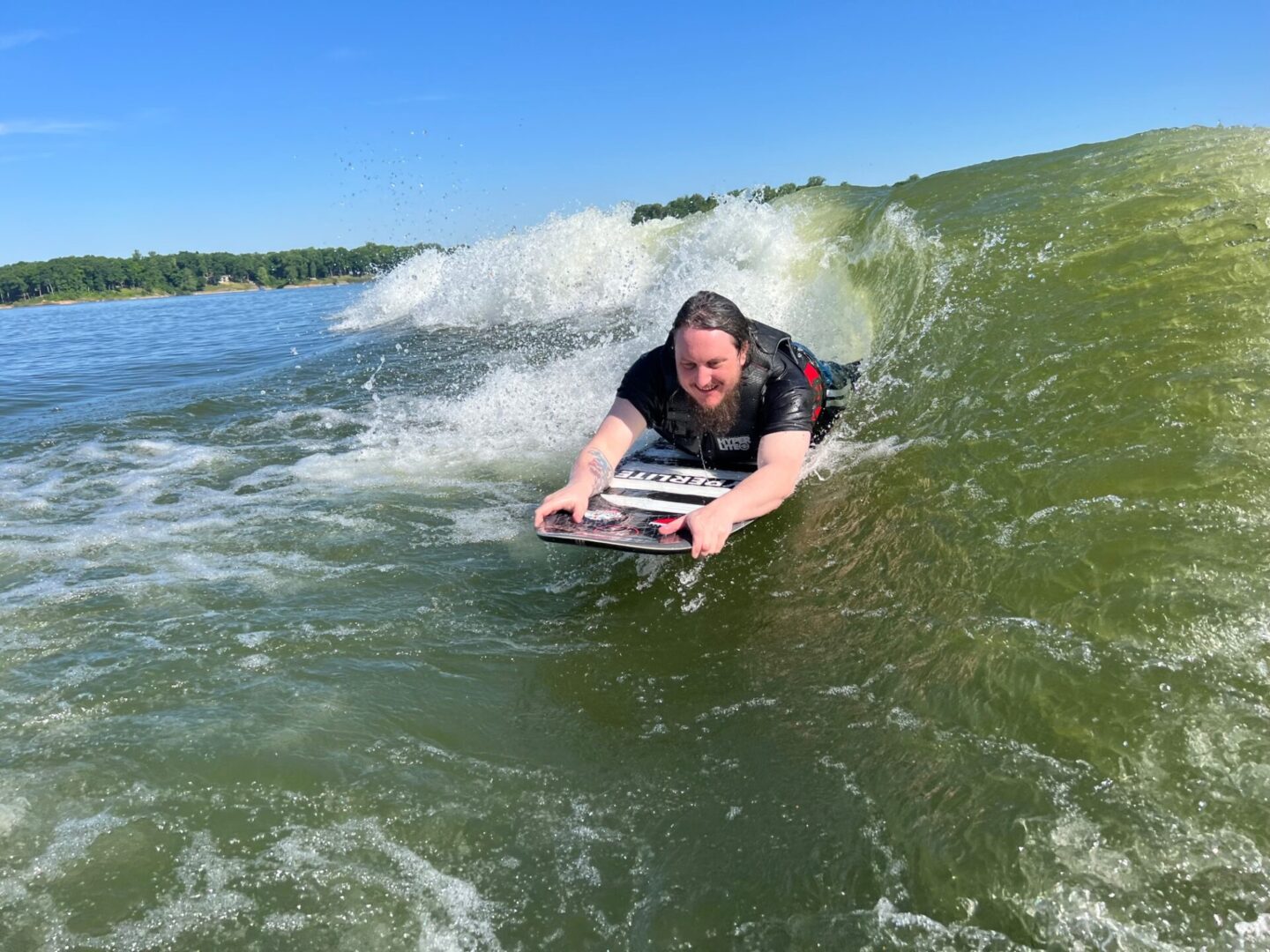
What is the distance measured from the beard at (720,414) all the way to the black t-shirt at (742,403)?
0.02 meters

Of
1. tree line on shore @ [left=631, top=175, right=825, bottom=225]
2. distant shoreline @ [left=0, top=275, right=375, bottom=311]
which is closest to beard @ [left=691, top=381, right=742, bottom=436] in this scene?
tree line on shore @ [left=631, top=175, right=825, bottom=225]

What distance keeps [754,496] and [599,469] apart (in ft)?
3.01

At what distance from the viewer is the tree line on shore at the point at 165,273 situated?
9445 cm

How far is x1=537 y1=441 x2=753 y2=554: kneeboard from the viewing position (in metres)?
3.56

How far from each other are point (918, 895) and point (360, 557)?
3484 millimetres

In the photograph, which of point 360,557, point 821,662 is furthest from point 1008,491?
point 360,557

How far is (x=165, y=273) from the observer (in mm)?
101562

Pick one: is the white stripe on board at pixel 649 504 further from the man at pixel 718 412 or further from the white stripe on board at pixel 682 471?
the white stripe on board at pixel 682 471

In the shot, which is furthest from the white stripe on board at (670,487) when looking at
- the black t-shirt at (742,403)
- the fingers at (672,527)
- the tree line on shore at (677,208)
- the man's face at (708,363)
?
the tree line on shore at (677,208)

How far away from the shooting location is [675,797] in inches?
98.4

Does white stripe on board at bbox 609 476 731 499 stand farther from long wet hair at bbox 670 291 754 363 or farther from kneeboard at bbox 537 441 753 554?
long wet hair at bbox 670 291 754 363

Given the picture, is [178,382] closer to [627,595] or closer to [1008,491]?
[627,595]

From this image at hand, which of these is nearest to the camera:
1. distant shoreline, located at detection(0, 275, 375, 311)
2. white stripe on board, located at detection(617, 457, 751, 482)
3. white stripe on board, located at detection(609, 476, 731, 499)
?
white stripe on board, located at detection(609, 476, 731, 499)

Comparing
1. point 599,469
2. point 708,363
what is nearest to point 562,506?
point 599,469
